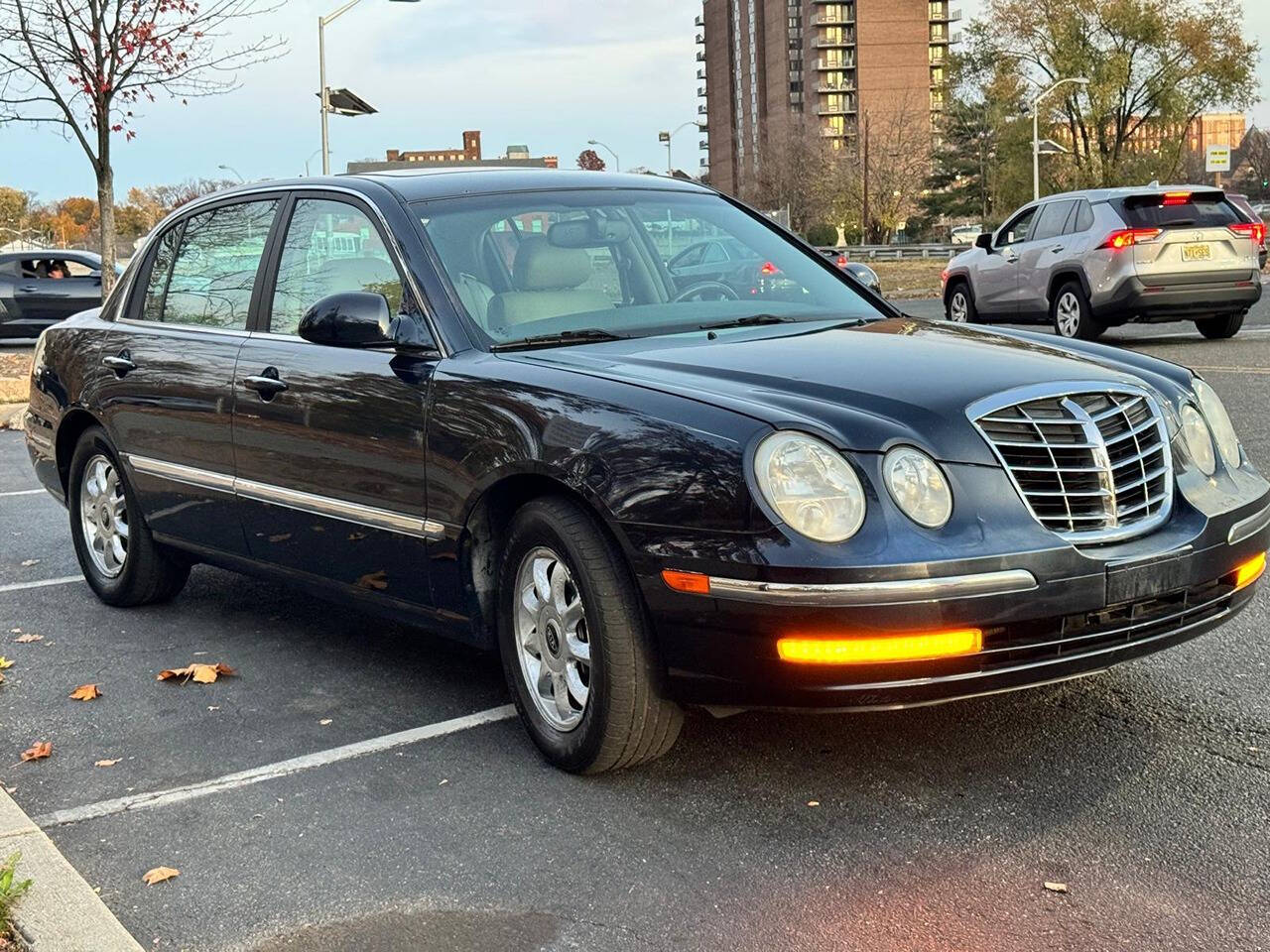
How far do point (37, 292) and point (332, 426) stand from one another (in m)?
21.5

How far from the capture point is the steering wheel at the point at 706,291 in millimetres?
4855

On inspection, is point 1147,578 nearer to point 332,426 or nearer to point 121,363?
point 332,426

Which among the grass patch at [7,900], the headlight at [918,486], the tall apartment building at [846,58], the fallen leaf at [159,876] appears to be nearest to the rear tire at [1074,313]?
the headlight at [918,486]

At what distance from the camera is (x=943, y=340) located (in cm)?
442

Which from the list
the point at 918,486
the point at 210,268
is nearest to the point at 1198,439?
the point at 918,486

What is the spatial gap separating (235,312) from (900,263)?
44.4 m

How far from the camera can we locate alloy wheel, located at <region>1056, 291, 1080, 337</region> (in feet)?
52.7

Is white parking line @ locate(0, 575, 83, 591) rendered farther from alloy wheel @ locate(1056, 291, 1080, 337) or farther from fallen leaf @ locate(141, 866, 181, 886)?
alloy wheel @ locate(1056, 291, 1080, 337)

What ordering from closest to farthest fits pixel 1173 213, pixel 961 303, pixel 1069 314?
pixel 1173 213
pixel 1069 314
pixel 961 303

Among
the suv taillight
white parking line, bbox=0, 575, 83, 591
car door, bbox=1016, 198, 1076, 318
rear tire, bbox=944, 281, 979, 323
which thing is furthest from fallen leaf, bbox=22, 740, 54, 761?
rear tire, bbox=944, 281, 979, 323

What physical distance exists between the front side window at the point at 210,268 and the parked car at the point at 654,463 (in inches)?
1.2

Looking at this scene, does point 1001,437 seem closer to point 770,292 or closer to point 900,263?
point 770,292

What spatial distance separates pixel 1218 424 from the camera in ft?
14.1

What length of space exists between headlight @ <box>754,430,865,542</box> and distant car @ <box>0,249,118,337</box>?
73.4 feet
